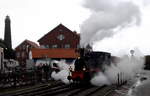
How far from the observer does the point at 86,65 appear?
1123 inches

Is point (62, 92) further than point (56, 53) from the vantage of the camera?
No

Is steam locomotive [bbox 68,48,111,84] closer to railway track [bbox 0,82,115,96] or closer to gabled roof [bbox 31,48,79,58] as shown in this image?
railway track [bbox 0,82,115,96]

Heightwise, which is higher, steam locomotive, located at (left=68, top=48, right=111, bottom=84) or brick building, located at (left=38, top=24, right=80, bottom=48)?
brick building, located at (left=38, top=24, right=80, bottom=48)

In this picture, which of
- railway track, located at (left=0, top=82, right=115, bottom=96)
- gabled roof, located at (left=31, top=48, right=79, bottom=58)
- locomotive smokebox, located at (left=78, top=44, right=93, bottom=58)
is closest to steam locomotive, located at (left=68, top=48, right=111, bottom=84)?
locomotive smokebox, located at (left=78, top=44, right=93, bottom=58)

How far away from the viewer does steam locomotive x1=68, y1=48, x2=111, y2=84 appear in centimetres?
2853

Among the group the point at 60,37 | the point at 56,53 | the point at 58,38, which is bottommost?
the point at 56,53

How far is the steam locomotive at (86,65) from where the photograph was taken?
2853 cm

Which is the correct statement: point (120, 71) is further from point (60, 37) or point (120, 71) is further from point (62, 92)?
point (60, 37)

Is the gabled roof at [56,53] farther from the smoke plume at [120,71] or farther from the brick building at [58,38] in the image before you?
the smoke plume at [120,71]

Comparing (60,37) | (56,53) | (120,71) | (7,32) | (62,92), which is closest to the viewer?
(62,92)

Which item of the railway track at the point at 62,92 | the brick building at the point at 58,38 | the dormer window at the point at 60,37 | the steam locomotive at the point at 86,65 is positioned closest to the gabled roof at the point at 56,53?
the brick building at the point at 58,38

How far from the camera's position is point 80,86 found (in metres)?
29.8

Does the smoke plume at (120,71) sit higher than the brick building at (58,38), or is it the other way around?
the brick building at (58,38)

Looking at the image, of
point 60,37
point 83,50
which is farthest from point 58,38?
point 83,50
